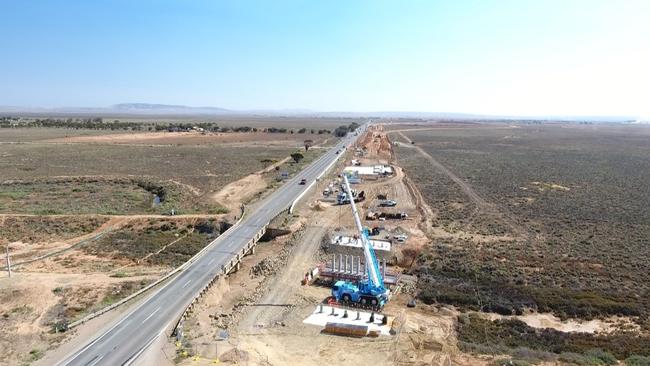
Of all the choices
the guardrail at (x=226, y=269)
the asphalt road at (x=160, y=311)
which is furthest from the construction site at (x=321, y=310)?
the asphalt road at (x=160, y=311)

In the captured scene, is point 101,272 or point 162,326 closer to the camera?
point 162,326

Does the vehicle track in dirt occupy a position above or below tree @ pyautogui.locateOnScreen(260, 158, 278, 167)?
below

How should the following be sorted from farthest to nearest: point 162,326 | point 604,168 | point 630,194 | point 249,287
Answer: point 604,168
point 630,194
point 249,287
point 162,326

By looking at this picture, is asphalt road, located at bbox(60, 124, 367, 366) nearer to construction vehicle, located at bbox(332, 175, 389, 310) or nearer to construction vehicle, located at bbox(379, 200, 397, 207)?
construction vehicle, located at bbox(332, 175, 389, 310)

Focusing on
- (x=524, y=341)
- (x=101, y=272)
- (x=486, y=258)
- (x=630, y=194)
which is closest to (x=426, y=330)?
(x=524, y=341)

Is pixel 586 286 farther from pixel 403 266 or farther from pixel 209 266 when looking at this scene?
pixel 209 266

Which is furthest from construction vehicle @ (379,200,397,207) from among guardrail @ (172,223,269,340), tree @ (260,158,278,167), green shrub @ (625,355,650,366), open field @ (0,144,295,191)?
tree @ (260,158,278,167)
